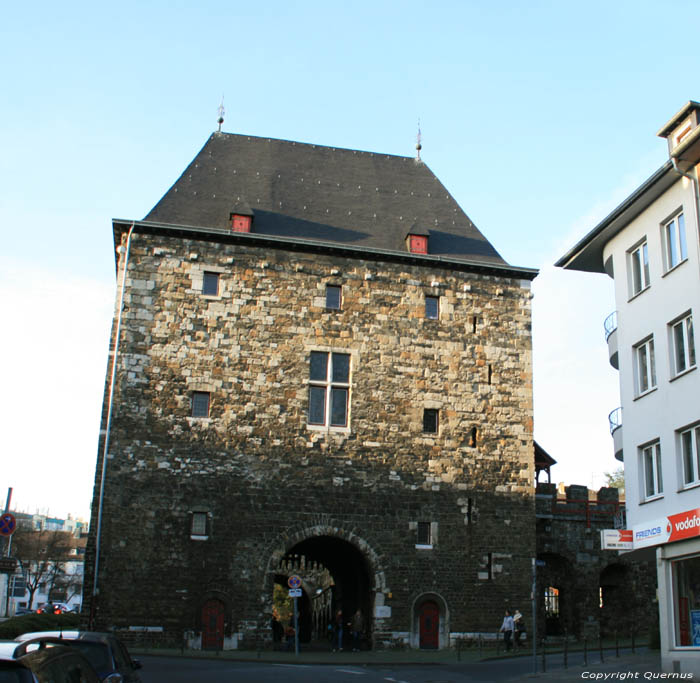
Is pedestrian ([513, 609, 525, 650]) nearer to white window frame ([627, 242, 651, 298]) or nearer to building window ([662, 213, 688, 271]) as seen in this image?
white window frame ([627, 242, 651, 298])

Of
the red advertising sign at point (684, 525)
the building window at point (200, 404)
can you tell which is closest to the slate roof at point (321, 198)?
the building window at point (200, 404)

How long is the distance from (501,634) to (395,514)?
432cm

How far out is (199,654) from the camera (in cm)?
2106

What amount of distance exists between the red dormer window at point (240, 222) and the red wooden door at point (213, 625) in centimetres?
1033

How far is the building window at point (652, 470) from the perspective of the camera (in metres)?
17.4

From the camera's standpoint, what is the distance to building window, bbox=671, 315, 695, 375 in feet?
54.0

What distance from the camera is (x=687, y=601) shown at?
52.9 ft

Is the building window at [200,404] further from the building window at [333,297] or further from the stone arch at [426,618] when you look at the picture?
the stone arch at [426,618]

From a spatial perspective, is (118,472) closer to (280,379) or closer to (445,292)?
(280,379)

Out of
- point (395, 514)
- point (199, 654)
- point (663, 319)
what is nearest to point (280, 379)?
point (395, 514)

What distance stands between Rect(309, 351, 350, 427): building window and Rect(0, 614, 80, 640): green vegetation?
8130 millimetres

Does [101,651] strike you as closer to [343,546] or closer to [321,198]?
[343,546]

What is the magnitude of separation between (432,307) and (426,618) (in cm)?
888

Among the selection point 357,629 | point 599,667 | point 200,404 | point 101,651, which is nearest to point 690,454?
point 599,667
